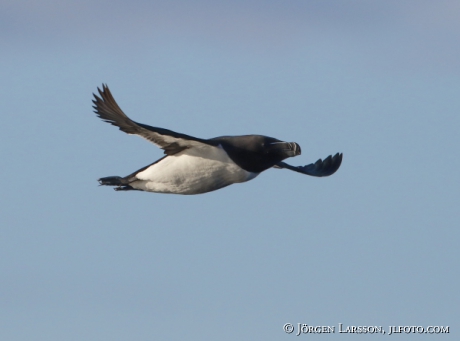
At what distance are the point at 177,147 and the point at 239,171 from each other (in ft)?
4.40

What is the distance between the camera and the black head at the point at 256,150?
854 inches

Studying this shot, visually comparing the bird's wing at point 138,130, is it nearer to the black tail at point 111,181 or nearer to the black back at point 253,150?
the black back at point 253,150

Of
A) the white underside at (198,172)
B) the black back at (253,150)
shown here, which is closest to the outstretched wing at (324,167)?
the black back at (253,150)

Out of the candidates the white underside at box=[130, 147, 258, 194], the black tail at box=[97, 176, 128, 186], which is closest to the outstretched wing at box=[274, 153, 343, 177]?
the white underside at box=[130, 147, 258, 194]

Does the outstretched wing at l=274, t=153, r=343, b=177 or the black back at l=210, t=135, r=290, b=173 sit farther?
the outstretched wing at l=274, t=153, r=343, b=177

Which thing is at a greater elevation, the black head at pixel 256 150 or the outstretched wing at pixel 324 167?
the black head at pixel 256 150

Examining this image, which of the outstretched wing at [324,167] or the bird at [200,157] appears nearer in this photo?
the bird at [200,157]

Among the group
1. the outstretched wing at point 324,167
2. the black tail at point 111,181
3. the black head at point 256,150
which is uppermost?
the black head at point 256,150

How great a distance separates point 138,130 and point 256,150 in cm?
247

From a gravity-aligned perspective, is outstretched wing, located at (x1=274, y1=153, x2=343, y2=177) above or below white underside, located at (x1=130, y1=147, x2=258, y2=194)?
below

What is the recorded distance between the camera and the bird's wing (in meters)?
20.9

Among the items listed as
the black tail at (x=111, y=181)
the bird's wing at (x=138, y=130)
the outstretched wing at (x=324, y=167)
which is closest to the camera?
the bird's wing at (x=138, y=130)

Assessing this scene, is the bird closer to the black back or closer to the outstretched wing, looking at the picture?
the black back

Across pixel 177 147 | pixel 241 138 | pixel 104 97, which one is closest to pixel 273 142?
pixel 241 138
